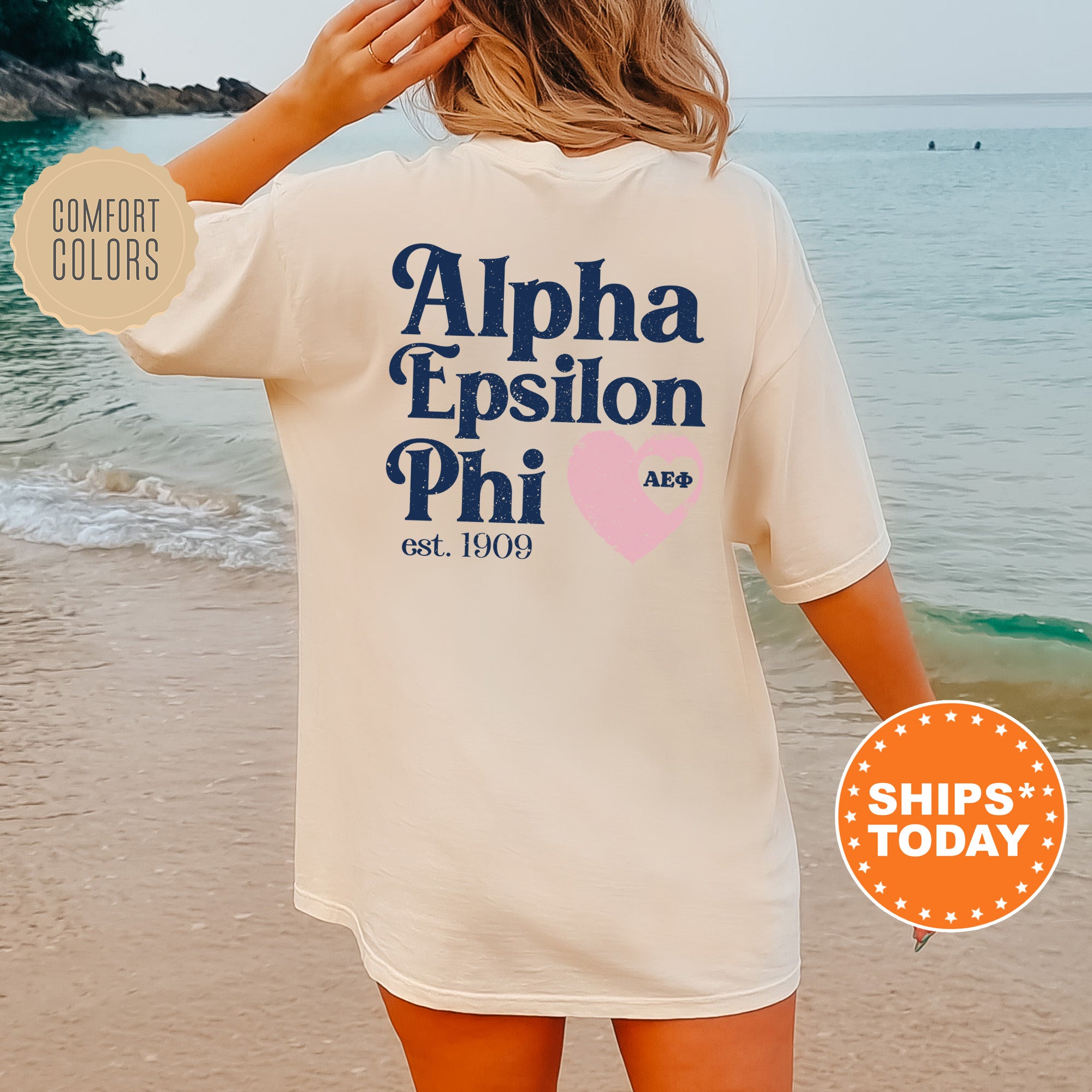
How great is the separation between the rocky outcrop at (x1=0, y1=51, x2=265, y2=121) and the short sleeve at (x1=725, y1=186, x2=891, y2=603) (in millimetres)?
8324

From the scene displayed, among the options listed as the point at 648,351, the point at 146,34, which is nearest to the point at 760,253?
the point at 648,351

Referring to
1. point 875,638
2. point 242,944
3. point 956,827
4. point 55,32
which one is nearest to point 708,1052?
point 875,638

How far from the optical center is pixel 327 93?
772 mm

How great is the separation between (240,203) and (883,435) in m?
5.38

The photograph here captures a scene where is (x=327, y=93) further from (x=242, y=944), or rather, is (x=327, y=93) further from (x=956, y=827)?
(x=242, y=944)

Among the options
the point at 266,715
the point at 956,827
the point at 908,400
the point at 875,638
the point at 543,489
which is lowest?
the point at 908,400

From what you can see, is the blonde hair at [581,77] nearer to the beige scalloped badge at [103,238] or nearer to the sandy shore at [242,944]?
→ the beige scalloped badge at [103,238]

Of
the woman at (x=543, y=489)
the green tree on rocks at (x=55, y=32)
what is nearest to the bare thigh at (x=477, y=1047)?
the woman at (x=543, y=489)

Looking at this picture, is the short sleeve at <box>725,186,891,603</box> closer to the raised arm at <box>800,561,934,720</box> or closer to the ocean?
the raised arm at <box>800,561,934,720</box>

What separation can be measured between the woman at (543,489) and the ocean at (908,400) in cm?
15

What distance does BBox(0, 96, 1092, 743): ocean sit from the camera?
380 centimetres

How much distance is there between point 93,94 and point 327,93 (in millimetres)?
9044

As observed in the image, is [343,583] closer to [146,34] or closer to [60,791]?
[60,791]

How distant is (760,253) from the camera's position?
28.5 inches
